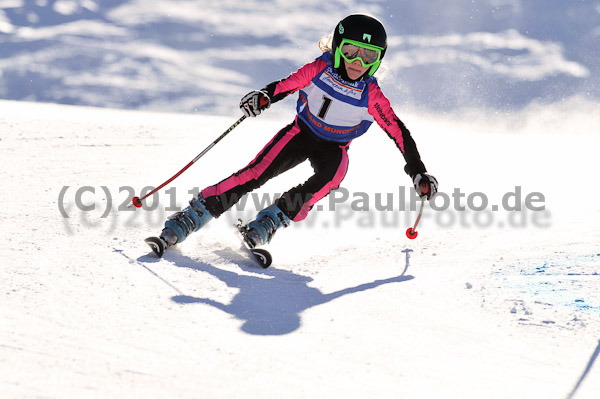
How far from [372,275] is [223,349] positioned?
1388 mm

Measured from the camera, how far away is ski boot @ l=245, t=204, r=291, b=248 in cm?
376

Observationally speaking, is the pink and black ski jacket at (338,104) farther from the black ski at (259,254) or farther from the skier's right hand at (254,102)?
the black ski at (259,254)

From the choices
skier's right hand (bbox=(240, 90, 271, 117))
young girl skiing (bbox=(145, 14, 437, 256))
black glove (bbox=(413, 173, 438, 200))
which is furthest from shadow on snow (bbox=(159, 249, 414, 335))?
skier's right hand (bbox=(240, 90, 271, 117))

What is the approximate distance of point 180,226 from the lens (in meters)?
3.71

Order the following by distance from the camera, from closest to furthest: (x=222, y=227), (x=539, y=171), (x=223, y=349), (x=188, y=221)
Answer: (x=223, y=349) < (x=188, y=221) < (x=222, y=227) < (x=539, y=171)

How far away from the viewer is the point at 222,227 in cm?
439

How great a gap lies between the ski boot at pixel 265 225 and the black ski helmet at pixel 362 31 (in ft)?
3.56

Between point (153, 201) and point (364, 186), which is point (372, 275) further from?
point (364, 186)

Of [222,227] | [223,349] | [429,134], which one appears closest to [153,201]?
[222,227]

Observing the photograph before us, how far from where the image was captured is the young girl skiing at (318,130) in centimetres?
377

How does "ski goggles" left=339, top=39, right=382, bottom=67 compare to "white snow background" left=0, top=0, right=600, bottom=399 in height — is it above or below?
above

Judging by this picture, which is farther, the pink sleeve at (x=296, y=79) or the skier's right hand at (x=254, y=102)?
the pink sleeve at (x=296, y=79)

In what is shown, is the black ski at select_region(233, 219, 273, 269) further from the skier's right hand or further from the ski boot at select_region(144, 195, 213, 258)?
the skier's right hand

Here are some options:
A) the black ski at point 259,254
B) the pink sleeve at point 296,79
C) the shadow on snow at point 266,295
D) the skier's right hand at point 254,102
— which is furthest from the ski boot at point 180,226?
the pink sleeve at point 296,79
